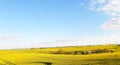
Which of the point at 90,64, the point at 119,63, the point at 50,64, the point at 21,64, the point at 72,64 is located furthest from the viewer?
the point at 21,64

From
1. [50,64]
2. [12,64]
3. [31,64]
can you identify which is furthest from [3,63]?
[50,64]

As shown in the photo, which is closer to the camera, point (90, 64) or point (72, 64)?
point (90, 64)

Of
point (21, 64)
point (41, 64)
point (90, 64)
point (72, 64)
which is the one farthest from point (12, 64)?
point (90, 64)

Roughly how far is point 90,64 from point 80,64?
253 cm

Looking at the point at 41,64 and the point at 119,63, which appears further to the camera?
the point at 41,64

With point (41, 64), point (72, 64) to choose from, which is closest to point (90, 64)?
point (72, 64)

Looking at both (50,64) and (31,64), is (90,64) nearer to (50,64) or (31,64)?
(50,64)

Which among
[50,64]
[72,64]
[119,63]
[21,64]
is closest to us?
[119,63]

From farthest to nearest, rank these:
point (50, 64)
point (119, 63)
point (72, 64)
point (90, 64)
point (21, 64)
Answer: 1. point (21, 64)
2. point (50, 64)
3. point (72, 64)
4. point (90, 64)
5. point (119, 63)

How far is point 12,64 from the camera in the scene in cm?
5209

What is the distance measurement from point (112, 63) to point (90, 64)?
3.20 m

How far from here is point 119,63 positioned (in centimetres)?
3716

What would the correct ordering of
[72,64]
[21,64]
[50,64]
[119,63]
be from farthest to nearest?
[21,64] < [50,64] < [72,64] < [119,63]

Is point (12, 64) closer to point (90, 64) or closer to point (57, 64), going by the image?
point (57, 64)
